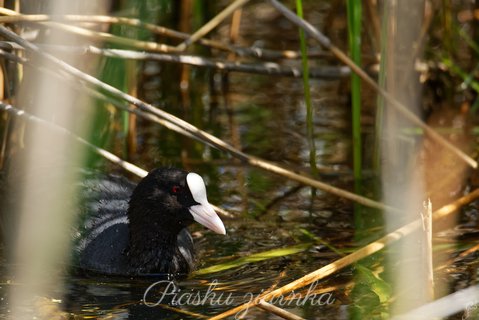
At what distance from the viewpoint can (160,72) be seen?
6.26 meters

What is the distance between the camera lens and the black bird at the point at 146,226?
369 cm

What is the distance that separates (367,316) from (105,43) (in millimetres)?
2158

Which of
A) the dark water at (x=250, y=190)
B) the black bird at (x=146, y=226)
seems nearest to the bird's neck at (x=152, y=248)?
Result: the black bird at (x=146, y=226)

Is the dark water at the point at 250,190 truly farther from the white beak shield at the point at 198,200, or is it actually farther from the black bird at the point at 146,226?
the white beak shield at the point at 198,200

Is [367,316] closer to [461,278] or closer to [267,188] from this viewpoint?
[461,278]

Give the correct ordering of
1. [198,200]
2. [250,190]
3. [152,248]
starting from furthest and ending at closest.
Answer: [250,190], [152,248], [198,200]

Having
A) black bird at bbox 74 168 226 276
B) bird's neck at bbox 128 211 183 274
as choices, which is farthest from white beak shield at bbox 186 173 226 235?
bird's neck at bbox 128 211 183 274

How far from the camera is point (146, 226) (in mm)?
3818

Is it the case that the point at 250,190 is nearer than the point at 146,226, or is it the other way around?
the point at 146,226

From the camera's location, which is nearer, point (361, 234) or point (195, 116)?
point (361, 234)

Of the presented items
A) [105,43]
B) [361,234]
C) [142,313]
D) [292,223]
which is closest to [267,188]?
[292,223]

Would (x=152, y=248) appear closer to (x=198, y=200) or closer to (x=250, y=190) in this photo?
(x=198, y=200)

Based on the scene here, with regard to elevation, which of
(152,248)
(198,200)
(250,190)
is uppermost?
(250,190)

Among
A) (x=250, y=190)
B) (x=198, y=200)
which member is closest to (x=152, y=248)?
(x=198, y=200)
